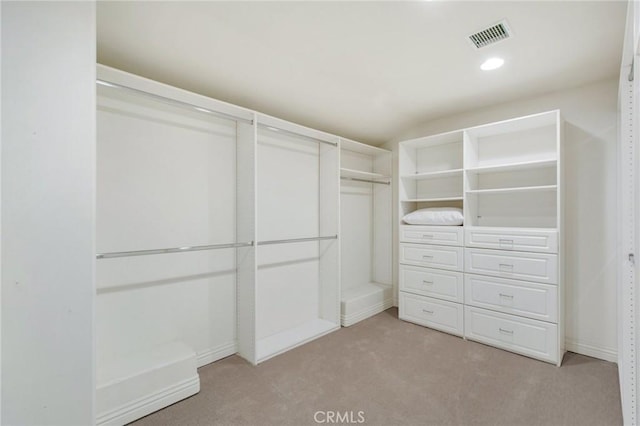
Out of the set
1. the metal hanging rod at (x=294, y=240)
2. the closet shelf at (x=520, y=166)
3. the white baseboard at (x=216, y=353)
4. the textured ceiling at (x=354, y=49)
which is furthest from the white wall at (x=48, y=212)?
the closet shelf at (x=520, y=166)

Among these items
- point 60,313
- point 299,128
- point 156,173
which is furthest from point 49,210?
point 299,128

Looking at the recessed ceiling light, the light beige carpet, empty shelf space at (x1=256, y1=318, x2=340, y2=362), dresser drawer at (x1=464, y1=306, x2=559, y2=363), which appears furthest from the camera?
empty shelf space at (x1=256, y1=318, x2=340, y2=362)

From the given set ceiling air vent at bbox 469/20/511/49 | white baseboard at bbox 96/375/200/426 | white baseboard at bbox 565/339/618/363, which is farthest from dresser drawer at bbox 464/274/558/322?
white baseboard at bbox 96/375/200/426

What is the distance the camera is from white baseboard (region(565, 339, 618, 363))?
94.4 inches

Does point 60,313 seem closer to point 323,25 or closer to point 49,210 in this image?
point 49,210

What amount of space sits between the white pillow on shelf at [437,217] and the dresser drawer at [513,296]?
0.57 m

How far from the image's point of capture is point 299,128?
2.80m

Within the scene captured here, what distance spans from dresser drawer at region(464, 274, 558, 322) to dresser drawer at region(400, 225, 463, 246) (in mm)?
386

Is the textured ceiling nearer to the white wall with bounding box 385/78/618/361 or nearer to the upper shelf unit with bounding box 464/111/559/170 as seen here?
the white wall with bounding box 385/78/618/361

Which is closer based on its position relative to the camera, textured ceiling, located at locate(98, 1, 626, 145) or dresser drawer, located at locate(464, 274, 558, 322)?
textured ceiling, located at locate(98, 1, 626, 145)

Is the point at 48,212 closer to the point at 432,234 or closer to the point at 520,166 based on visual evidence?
the point at 432,234

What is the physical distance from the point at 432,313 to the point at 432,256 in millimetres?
619

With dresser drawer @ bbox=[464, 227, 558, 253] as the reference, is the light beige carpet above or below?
below

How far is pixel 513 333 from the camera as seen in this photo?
251 centimetres
